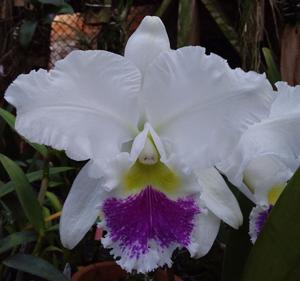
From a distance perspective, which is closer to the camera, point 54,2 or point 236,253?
point 236,253

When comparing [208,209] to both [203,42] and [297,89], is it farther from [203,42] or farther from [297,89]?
[203,42]

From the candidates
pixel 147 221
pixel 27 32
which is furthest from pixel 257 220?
pixel 27 32

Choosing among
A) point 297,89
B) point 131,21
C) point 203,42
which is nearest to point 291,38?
point 203,42

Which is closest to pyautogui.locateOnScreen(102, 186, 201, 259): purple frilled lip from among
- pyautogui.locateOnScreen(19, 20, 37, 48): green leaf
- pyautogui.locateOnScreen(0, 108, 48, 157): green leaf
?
pyautogui.locateOnScreen(0, 108, 48, 157): green leaf

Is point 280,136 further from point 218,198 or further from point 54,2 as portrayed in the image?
point 54,2

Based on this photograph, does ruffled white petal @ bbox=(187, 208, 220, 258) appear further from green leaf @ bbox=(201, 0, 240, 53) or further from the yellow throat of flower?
green leaf @ bbox=(201, 0, 240, 53)

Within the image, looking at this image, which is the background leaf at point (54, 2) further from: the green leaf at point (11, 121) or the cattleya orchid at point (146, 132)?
the cattleya orchid at point (146, 132)

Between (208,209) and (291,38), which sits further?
(291,38)
